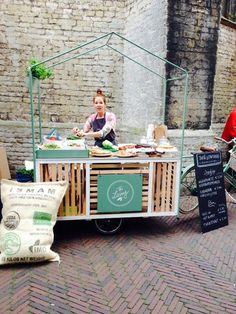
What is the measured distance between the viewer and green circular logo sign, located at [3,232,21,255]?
3.28m

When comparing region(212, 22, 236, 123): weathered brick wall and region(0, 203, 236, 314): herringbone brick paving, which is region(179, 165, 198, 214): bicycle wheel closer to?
region(0, 203, 236, 314): herringbone brick paving

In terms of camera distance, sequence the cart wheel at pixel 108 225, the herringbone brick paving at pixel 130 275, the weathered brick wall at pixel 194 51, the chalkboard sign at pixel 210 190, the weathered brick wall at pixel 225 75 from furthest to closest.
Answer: the weathered brick wall at pixel 225 75
the weathered brick wall at pixel 194 51
the chalkboard sign at pixel 210 190
the cart wheel at pixel 108 225
the herringbone brick paving at pixel 130 275

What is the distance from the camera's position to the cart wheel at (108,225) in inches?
167

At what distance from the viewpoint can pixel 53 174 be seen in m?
3.84

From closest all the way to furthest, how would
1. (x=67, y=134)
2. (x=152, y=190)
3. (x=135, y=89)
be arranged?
(x=152, y=190) < (x=135, y=89) < (x=67, y=134)

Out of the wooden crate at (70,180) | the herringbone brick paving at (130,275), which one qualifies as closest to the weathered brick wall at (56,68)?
the herringbone brick paving at (130,275)

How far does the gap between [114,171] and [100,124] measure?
107cm

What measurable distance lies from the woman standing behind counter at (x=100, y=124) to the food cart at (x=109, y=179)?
58cm

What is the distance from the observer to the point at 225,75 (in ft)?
27.5

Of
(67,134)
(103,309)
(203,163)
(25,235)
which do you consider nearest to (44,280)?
(25,235)

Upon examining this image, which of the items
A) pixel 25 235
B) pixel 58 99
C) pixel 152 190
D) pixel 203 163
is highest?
pixel 58 99

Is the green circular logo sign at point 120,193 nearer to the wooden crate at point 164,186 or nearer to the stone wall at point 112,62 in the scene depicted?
the wooden crate at point 164,186

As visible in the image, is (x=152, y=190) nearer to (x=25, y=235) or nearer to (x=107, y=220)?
(x=107, y=220)

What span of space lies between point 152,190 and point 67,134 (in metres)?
4.11
